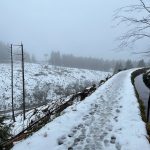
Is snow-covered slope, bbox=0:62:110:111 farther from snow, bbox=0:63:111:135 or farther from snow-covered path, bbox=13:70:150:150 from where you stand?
snow-covered path, bbox=13:70:150:150

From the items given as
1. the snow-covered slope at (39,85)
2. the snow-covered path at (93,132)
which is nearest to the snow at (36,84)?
the snow-covered slope at (39,85)

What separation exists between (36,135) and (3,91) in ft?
193

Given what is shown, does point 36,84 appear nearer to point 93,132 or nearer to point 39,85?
point 39,85

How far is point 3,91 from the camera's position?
64.6m

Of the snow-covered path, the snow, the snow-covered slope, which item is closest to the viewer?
the snow-covered path

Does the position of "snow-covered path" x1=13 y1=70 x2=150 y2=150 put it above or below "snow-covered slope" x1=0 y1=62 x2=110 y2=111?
above

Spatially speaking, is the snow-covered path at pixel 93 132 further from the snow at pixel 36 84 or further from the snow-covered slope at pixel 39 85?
the snow at pixel 36 84

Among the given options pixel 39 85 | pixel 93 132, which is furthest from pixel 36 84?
pixel 93 132

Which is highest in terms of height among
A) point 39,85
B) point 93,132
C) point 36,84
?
point 93,132

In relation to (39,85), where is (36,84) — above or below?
above

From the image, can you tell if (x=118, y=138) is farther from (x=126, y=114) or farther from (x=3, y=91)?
(x=3, y=91)

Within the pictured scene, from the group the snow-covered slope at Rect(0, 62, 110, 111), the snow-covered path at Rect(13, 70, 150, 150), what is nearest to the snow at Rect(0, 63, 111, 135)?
the snow-covered slope at Rect(0, 62, 110, 111)

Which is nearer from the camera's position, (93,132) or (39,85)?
(93,132)

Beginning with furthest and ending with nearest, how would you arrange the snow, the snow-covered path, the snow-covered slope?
the snow-covered slope < the snow < the snow-covered path
